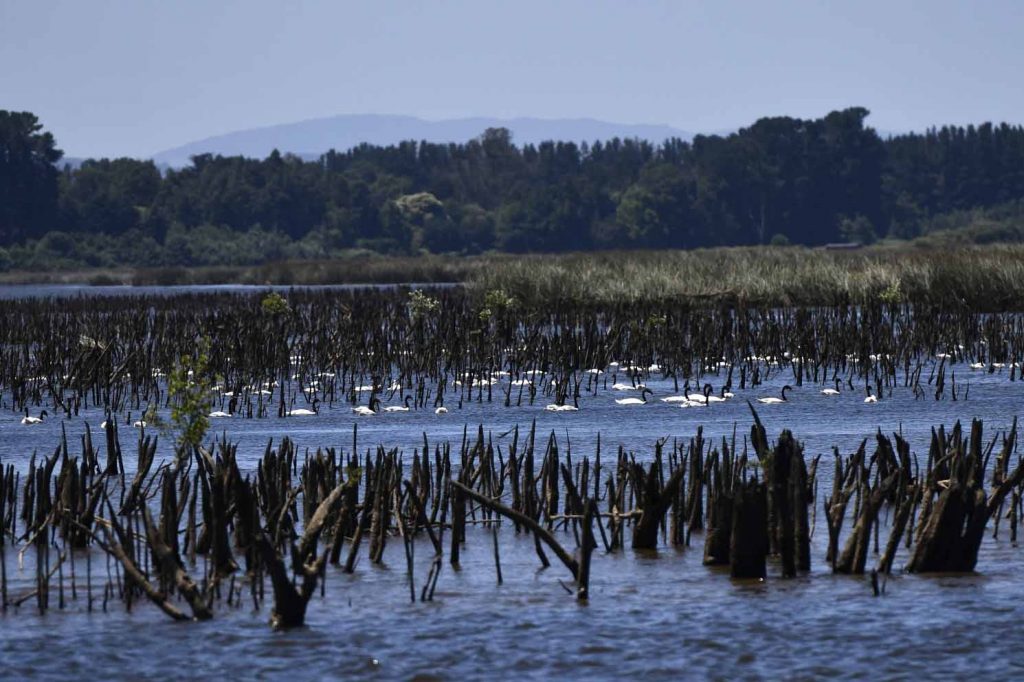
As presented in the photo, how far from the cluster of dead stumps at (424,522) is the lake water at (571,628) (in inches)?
7.1

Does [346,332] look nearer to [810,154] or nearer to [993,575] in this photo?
[993,575]

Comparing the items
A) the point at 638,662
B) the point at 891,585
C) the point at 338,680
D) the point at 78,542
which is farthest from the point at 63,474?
the point at 891,585

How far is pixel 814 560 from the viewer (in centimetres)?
1166

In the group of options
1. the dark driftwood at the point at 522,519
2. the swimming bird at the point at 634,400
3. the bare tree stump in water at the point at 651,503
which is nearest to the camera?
the dark driftwood at the point at 522,519

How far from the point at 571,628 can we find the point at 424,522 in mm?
2618

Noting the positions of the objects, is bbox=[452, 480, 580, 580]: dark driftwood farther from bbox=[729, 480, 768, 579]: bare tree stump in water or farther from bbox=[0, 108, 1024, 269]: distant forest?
bbox=[0, 108, 1024, 269]: distant forest

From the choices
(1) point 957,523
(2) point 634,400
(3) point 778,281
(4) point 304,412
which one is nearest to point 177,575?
(1) point 957,523

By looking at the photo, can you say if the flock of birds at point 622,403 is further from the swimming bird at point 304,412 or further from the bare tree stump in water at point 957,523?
the bare tree stump in water at point 957,523

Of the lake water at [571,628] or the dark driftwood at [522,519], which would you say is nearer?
the lake water at [571,628]

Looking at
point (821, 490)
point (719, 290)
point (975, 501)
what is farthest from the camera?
point (719, 290)

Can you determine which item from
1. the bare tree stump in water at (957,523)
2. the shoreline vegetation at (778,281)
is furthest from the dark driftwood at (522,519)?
the shoreline vegetation at (778,281)

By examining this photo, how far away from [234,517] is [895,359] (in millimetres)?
18303

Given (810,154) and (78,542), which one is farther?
(810,154)

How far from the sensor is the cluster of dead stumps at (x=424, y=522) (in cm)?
1027
